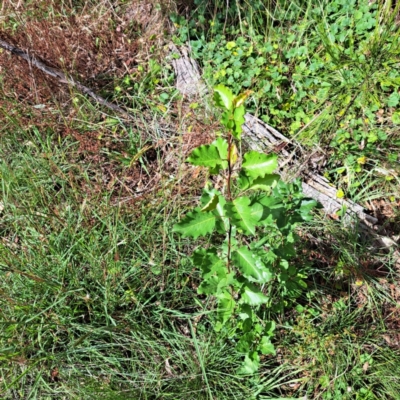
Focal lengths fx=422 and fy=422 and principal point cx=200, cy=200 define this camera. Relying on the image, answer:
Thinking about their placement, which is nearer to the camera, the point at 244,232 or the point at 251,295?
the point at 244,232

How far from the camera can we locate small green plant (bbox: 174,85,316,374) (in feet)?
4.44

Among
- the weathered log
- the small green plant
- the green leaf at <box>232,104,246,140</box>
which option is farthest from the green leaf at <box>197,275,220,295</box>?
the weathered log

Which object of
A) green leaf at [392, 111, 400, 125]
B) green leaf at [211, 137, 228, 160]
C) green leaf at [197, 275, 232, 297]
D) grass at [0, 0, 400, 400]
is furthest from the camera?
green leaf at [392, 111, 400, 125]

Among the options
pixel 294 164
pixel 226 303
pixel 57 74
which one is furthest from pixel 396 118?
pixel 57 74

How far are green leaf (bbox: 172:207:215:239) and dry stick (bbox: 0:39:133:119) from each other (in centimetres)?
167

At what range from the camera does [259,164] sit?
136 centimetres

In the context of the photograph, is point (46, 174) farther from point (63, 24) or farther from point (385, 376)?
point (385, 376)

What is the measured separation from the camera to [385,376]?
6.88 ft

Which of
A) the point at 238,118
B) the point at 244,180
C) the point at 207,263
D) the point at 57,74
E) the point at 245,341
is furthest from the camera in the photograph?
the point at 57,74

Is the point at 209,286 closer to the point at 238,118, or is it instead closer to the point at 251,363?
the point at 251,363

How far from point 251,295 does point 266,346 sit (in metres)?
0.37

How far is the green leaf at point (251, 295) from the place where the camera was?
1.72 m

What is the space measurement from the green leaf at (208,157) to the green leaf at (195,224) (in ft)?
0.63

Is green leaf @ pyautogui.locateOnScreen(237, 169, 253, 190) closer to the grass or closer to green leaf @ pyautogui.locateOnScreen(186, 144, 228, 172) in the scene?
green leaf @ pyautogui.locateOnScreen(186, 144, 228, 172)
